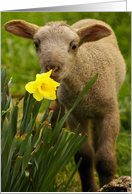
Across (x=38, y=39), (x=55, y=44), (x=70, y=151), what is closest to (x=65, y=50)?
(x=55, y=44)

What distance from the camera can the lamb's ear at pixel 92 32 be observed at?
3.22 metres

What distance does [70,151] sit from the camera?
260 centimetres

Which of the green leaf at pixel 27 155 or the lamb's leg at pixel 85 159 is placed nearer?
the green leaf at pixel 27 155

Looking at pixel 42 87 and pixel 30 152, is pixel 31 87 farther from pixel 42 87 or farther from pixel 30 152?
pixel 30 152

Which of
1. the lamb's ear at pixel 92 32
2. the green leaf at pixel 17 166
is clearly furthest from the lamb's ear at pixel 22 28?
the green leaf at pixel 17 166

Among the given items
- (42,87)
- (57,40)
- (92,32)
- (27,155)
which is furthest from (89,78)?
(27,155)

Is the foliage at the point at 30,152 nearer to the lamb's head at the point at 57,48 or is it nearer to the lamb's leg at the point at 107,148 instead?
the lamb's head at the point at 57,48

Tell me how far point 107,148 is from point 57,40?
4.46 ft

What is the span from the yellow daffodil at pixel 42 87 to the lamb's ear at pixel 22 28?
1182 mm

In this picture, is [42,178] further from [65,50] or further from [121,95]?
[121,95]

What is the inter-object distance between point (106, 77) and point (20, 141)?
164 centimetres

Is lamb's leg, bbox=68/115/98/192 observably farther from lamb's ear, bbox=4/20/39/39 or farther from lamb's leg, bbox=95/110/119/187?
lamb's ear, bbox=4/20/39/39

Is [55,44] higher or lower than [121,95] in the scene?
higher

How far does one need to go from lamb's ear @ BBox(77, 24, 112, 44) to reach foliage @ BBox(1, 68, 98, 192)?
3.03ft
